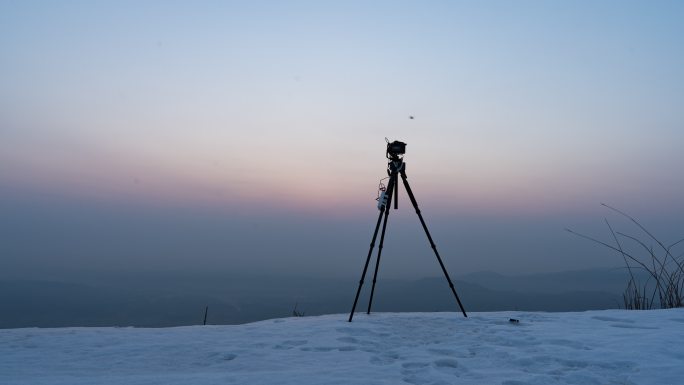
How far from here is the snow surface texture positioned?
3.92 meters

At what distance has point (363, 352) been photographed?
4.85m

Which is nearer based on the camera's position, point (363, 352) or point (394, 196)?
point (363, 352)

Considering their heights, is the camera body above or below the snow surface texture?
above

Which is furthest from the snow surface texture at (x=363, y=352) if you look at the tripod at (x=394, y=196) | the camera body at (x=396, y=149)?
the camera body at (x=396, y=149)

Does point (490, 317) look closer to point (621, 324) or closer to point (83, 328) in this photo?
point (621, 324)

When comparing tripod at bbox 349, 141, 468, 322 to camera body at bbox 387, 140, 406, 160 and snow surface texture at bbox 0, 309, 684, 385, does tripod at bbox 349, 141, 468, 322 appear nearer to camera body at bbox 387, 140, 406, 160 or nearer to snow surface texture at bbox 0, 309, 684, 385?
camera body at bbox 387, 140, 406, 160

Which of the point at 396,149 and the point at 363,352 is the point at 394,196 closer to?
the point at 396,149

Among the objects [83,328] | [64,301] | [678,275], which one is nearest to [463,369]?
[83,328]

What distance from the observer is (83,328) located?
6.49m

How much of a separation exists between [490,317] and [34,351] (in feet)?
20.1

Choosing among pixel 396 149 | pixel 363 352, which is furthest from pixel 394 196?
pixel 363 352

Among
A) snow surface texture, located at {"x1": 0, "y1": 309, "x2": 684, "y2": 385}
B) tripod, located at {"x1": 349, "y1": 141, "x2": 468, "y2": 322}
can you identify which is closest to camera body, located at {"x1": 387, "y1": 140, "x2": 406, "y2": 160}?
tripod, located at {"x1": 349, "y1": 141, "x2": 468, "y2": 322}

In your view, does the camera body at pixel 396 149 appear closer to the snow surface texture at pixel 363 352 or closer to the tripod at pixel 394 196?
the tripod at pixel 394 196

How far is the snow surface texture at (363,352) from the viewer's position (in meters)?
3.92
